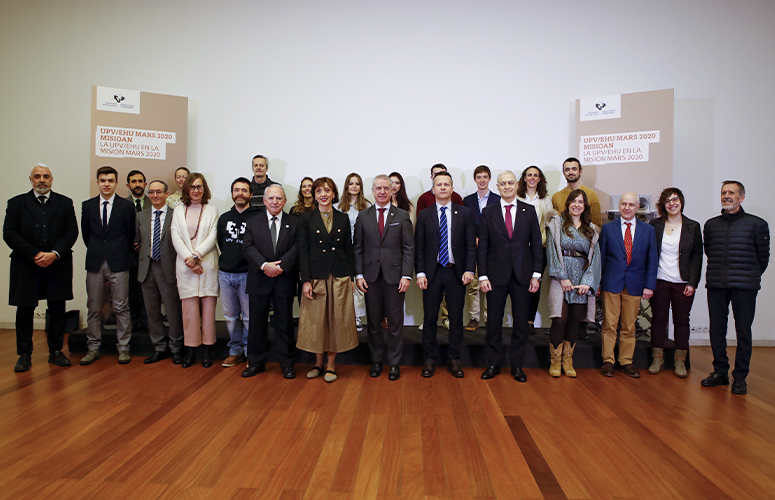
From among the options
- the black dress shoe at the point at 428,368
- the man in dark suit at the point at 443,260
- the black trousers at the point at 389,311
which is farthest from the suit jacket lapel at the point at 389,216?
the black dress shoe at the point at 428,368

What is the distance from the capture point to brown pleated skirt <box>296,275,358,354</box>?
11.0 feet

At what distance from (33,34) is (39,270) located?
3548 millimetres

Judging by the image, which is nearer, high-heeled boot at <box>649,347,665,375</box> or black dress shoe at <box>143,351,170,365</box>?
high-heeled boot at <box>649,347,665,375</box>

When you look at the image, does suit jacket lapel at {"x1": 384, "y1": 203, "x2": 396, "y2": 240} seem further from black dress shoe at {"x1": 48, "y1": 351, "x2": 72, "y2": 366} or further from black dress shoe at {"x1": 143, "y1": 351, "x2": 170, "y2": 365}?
black dress shoe at {"x1": 48, "y1": 351, "x2": 72, "y2": 366}

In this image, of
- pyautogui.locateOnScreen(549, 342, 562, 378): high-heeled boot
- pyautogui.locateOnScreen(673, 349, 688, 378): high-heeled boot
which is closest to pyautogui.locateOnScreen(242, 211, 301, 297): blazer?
pyautogui.locateOnScreen(549, 342, 562, 378): high-heeled boot

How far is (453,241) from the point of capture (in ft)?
11.2

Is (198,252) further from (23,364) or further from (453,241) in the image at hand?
(453,241)

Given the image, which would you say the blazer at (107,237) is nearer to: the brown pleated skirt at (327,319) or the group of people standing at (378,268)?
the group of people standing at (378,268)

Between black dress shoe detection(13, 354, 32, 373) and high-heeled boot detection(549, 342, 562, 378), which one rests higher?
high-heeled boot detection(549, 342, 562, 378)

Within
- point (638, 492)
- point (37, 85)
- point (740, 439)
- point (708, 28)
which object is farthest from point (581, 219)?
point (37, 85)

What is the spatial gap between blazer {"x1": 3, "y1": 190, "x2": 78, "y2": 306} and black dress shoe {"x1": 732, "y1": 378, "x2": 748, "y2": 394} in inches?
231

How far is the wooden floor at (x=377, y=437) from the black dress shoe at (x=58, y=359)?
0.23 m

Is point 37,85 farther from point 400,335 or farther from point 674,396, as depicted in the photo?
point 674,396

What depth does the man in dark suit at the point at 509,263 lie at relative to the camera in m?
3.37
